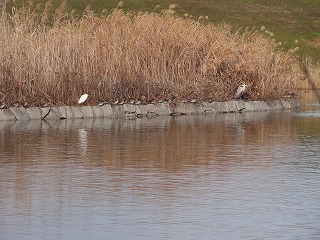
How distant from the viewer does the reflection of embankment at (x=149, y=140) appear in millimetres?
16016

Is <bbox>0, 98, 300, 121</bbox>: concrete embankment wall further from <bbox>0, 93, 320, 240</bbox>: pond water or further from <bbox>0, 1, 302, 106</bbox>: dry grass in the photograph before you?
<bbox>0, 93, 320, 240</bbox>: pond water

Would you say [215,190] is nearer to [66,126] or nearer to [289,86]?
[66,126]

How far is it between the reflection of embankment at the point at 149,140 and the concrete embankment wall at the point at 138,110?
2.46 feet

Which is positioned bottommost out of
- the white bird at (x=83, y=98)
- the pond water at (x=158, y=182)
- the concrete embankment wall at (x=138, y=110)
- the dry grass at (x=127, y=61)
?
the pond water at (x=158, y=182)

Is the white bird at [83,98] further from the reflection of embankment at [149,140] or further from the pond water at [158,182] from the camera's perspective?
the pond water at [158,182]

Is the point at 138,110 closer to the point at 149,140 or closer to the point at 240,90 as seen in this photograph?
the point at 240,90

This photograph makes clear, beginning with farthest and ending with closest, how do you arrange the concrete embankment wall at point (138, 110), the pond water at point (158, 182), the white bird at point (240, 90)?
the white bird at point (240, 90), the concrete embankment wall at point (138, 110), the pond water at point (158, 182)

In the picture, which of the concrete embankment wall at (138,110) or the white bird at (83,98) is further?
the white bird at (83,98)

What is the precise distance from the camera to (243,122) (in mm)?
24422

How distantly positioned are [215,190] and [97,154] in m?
4.42

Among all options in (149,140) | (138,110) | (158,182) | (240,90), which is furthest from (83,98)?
(158,182)

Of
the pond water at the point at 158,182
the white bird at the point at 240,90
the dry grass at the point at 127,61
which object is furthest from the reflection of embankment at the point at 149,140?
the white bird at the point at 240,90

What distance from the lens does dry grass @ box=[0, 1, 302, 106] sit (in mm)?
25062

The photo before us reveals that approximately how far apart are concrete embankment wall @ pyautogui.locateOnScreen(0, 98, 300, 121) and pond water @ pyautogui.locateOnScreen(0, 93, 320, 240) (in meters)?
1.96
